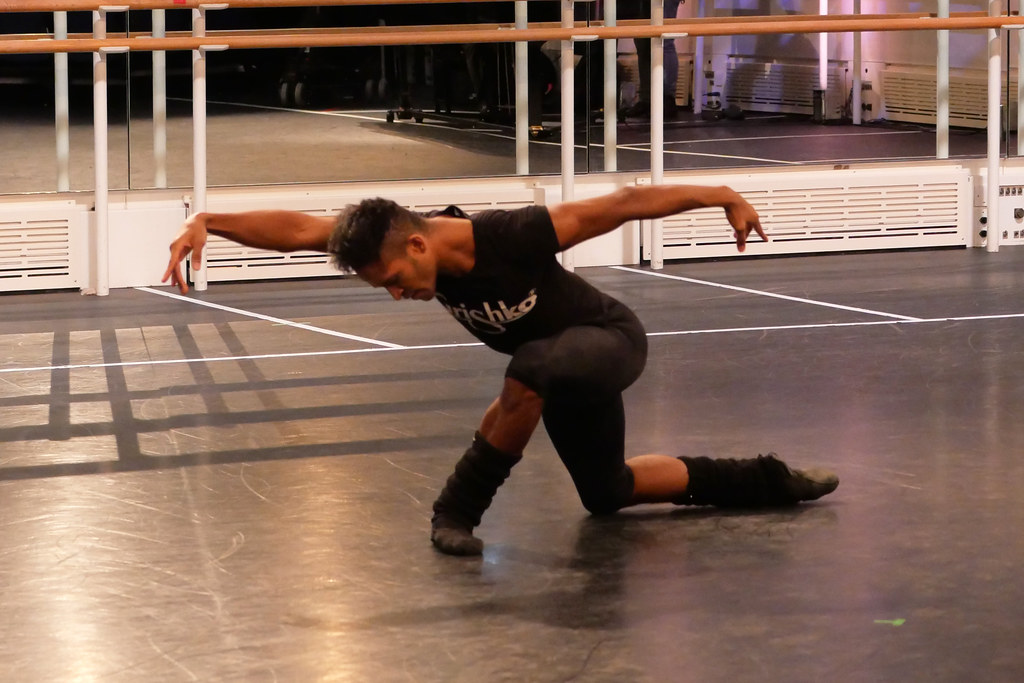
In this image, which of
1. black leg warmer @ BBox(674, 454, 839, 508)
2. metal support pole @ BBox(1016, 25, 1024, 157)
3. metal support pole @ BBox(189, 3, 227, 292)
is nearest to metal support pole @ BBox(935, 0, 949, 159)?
metal support pole @ BBox(1016, 25, 1024, 157)

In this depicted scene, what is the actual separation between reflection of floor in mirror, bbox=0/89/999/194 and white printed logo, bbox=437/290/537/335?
5.07m

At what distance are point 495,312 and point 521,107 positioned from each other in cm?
578

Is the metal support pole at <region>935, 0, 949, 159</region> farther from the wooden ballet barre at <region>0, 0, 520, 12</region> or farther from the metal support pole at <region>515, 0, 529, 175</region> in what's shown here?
the wooden ballet barre at <region>0, 0, 520, 12</region>

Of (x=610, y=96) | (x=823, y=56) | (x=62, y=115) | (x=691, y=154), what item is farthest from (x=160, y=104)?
(x=823, y=56)

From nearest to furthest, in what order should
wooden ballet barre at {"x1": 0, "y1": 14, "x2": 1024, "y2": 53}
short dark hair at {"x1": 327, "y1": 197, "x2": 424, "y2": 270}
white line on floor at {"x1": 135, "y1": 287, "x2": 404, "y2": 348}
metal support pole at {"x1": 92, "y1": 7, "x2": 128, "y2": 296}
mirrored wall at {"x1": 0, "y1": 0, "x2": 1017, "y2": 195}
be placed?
short dark hair at {"x1": 327, "y1": 197, "x2": 424, "y2": 270} → white line on floor at {"x1": 135, "y1": 287, "x2": 404, "y2": 348} → wooden ballet barre at {"x1": 0, "y1": 14, "x2": 1024, "y2": 53} → metal support pole at {"x1": 92, "y1": 7, "x2": 128, "y2": 296} → mirrored wall at {"x1": 0, "y1": 0, "x2": 1017, "y2": 195}

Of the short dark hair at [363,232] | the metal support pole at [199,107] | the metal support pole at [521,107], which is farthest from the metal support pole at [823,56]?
the short dark hair at [363,232]

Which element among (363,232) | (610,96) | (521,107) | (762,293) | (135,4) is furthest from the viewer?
(610,96)

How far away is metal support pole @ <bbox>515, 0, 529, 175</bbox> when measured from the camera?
895 cm

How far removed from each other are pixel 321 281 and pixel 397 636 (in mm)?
5356

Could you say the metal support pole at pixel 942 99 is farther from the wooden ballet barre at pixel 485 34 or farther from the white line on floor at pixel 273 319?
the white line on floor at pixel 273 319

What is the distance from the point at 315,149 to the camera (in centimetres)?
916

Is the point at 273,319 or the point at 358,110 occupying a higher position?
the point at 358,110

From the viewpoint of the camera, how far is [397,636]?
9.79 ft

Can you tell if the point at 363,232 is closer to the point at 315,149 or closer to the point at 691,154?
the point at 315,149
